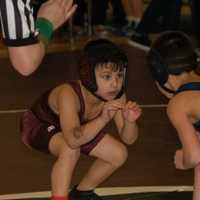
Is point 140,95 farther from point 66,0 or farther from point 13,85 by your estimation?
point 66,0

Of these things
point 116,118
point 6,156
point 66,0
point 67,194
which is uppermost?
point 66,0

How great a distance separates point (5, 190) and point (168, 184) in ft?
2.74

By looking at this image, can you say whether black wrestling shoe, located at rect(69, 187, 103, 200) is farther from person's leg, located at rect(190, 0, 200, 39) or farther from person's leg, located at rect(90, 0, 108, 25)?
person's leg, located at rect(90, 0, 108, 25)

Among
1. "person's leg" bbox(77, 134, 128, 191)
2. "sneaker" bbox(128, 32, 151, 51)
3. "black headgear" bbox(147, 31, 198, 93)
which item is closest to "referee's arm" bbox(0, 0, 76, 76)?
"black headgear" bbox(147, 31, 198, 93)

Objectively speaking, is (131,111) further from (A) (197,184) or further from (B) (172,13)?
(B) (172,13)

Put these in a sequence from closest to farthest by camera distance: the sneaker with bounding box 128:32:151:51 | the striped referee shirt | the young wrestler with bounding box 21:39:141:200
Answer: the striped referee shirt, the young wrestler with bounding box 21:39:141:200, the sneaker with bounding box 128:32:151:51

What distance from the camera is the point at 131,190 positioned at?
368 cm

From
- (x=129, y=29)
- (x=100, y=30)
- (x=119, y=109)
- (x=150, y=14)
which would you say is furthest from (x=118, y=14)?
(x=119, y=109)

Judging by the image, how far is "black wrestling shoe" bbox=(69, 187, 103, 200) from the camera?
139 inches

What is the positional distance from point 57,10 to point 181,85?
70 centimetres

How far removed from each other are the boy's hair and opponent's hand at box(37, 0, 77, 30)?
542mm

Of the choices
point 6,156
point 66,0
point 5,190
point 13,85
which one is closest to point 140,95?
point 13,85

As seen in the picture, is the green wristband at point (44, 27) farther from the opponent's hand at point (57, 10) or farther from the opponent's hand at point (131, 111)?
the opponent's hand at point (131, 111)

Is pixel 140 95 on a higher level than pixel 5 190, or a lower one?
lower
